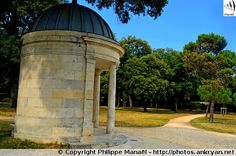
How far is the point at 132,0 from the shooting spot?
49.6ft

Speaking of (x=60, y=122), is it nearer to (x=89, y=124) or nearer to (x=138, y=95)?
(x=89, y=124)

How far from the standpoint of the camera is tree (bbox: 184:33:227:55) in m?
47.2

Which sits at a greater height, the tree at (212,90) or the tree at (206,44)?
the tree at (206,44)

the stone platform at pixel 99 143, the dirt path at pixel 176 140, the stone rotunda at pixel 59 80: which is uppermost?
the stone rotunda at pixel 59 80

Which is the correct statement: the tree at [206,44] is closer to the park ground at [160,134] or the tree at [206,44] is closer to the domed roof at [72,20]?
the park ground at [160,134]

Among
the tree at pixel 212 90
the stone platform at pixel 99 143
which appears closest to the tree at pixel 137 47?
the tree at pixel 212 90

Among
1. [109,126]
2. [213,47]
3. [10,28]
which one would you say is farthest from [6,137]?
[213,47]

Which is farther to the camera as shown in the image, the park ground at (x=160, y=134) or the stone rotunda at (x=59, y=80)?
the park ground at (x=160, y=134)

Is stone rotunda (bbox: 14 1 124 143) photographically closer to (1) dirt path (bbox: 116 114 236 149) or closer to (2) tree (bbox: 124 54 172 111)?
(1) dirt path (bbox: 116 114 236 149)

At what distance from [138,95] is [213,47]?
13880 millimetres

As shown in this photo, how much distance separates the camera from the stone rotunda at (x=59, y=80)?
41.2ft

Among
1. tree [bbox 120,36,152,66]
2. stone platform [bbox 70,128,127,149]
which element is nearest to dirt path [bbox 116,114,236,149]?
stone platform [bbox 70,128,127,149]

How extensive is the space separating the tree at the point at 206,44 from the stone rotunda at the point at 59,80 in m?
35.7

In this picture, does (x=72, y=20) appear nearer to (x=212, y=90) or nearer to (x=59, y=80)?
(x=59, y=80)
